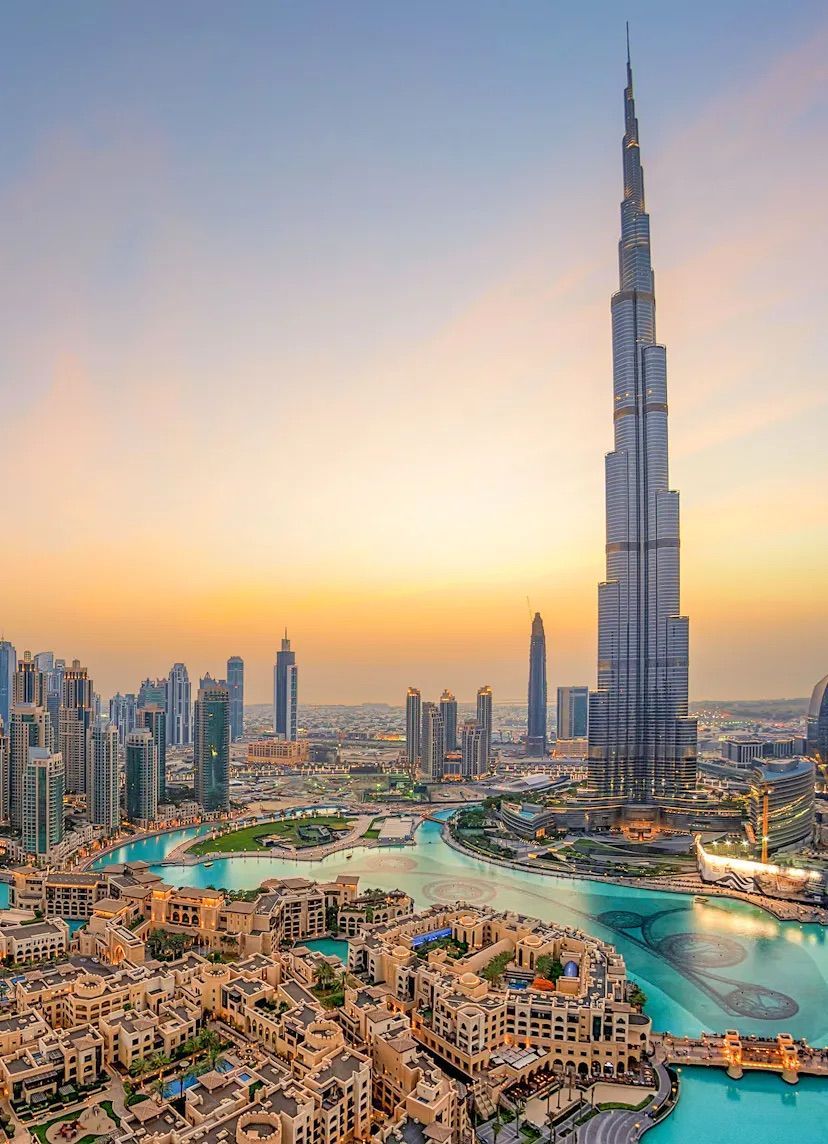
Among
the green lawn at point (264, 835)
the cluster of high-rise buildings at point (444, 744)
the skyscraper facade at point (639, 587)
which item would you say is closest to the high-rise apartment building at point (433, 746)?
the cluster of high-rise buildings at point (444, 744)

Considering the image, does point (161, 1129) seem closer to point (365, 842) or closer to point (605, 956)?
point (605, 956)

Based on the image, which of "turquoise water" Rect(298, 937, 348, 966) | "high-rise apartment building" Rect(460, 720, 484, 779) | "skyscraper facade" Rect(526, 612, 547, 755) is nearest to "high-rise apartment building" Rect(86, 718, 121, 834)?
"turquoise water" Rect(298, 937, 348, 966)

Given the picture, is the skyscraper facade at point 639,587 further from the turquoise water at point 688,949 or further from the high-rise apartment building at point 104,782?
the high-rise apartment building at point 104,782

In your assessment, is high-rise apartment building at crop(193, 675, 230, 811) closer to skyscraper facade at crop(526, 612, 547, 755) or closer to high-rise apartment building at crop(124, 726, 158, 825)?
high-rise apartment building at crop(124, 726, 158, 825)

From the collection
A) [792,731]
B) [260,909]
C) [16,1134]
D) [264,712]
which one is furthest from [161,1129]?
[264,712]

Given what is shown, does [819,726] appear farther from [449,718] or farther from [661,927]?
[661,927]
